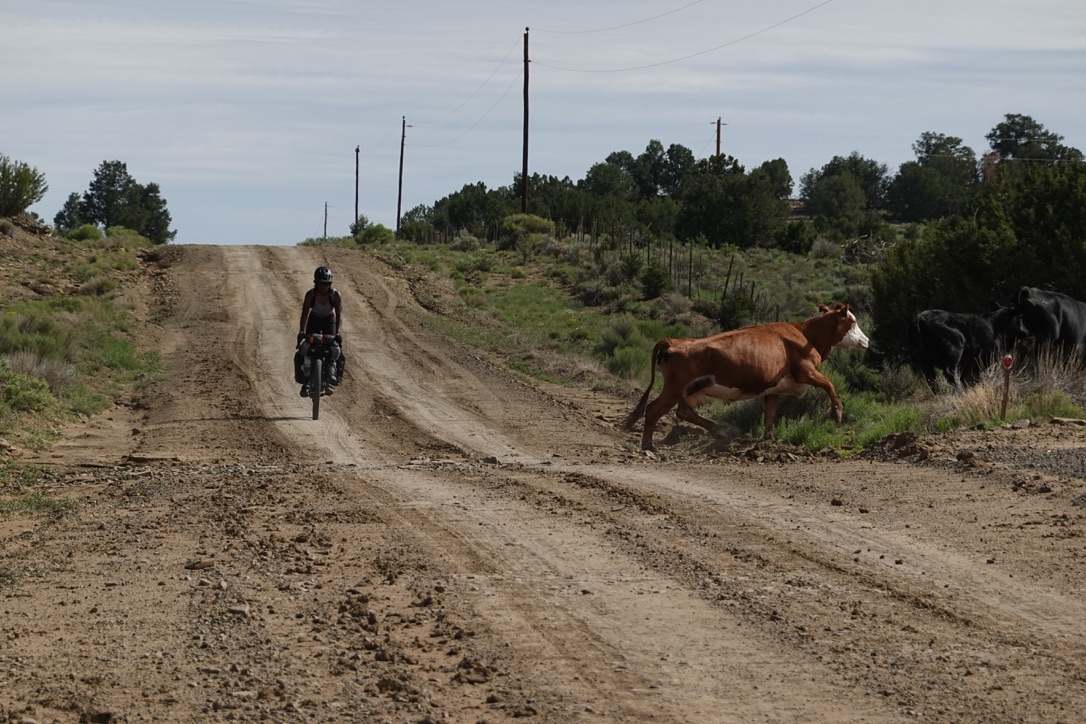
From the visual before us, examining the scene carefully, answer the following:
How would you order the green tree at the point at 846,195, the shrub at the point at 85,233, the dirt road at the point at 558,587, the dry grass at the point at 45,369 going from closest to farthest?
1. the dirt road at the point at 558,587
2. the dry grass at the point at 45,369
3. the shrub at the point at 85,233
4. the green tree at the point at 846,195

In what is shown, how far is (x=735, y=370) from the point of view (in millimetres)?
15914

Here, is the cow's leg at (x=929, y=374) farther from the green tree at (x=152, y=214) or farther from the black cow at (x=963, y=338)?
the green tree at (x=152, y=214)

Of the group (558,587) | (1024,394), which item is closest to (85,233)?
(1024,394)

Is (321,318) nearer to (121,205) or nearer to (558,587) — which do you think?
(558,587)

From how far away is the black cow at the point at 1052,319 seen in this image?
65.8ft

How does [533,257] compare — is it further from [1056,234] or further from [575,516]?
[575,516]

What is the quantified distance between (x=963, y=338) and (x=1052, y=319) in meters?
1.31

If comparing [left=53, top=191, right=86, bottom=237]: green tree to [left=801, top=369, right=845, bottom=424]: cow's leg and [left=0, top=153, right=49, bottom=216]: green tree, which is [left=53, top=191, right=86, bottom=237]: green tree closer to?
[left=0, top=153, right=49, bottom=216]: green tree

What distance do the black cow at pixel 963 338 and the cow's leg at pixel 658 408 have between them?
5919 mm

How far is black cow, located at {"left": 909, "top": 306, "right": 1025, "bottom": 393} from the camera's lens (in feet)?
66.4

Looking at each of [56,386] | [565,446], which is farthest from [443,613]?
[56,386]

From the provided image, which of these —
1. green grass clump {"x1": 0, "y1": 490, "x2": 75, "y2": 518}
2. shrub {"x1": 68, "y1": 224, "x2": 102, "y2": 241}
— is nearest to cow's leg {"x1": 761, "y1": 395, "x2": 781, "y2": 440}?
green grass clump {"x1": 0, "y1": 490, "x2": 75, "y2": 518}

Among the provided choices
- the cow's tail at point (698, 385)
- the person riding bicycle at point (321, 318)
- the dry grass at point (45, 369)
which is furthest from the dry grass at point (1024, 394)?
the dry grass at point (45, 369)

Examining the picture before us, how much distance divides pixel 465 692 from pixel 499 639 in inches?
30.8
